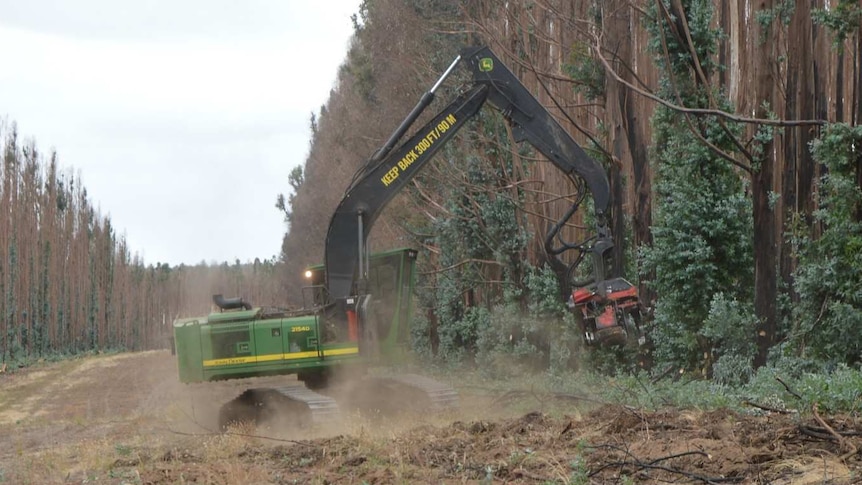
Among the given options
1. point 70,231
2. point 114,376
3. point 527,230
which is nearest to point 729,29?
point 527,230

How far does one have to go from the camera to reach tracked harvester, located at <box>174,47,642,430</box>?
1758 centimetres

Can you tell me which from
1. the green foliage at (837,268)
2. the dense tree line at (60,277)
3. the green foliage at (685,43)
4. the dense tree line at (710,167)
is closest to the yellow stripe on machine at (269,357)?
the dense tree line at (710,167)

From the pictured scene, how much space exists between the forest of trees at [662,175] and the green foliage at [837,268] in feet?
0.10

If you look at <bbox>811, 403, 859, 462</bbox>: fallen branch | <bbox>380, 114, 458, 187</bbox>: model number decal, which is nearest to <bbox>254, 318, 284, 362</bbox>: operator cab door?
<bbox>380, 114, 458, 187</bbox>: model number decal

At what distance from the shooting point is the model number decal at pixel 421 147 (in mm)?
18281

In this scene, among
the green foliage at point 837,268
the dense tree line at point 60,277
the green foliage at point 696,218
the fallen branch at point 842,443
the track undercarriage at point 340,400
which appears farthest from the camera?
the dense tree line at point 60,277

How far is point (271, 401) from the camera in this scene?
19.3 m

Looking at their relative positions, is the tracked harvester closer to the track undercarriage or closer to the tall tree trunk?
the track undercarriage

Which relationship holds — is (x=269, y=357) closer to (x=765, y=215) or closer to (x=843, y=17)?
(x=765, y=215)

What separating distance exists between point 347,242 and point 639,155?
7821mm

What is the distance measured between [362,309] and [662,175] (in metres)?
6.18

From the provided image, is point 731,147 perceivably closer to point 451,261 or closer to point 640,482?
point 640,482

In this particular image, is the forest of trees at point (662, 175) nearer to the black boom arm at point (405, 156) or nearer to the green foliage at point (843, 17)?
the green foliage at point (843, 17)

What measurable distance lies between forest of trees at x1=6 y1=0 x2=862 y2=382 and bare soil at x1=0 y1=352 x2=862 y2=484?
358 cm
